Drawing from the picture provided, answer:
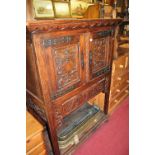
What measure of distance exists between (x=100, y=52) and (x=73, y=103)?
2.07 feet

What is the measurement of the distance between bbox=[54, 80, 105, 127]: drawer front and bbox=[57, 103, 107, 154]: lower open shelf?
0.36 meters

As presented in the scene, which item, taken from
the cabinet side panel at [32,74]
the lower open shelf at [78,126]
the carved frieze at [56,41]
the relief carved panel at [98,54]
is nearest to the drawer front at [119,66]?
the relief carved panel at [98,54]

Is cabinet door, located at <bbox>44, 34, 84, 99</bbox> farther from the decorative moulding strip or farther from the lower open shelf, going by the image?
the lower open shelf


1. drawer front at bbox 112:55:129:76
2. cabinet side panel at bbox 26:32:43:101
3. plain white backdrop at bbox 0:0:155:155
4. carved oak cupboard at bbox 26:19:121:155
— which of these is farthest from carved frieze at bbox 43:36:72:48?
drawer front at bbox 112:55:129:76

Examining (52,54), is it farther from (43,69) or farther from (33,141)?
(33,141)

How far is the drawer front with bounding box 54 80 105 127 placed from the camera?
1362 millimetres

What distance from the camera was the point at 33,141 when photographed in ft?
4.26

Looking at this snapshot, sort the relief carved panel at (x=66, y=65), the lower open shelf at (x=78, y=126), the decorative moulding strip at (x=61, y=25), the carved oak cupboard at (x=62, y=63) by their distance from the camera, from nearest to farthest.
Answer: the decorative moulding strip at (x=61, y=25)
the carved oak cupboard at (x=62, y=63)
the relief carved panel at (x=66, y=65)
the lower open shelf at (x=78, y=126)

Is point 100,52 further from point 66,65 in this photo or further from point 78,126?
point 78,126

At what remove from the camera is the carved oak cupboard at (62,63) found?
105cm

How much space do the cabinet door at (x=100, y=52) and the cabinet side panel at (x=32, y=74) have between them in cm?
60
